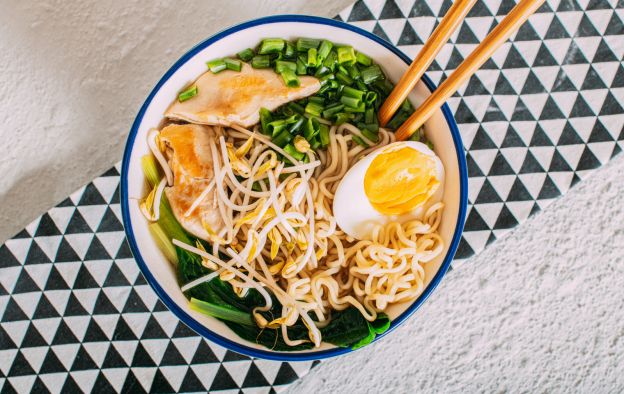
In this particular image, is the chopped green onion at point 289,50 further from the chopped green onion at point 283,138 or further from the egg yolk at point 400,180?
the egg yolk at point 400,180

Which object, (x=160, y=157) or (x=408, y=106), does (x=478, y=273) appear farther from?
(x=160, y=157)

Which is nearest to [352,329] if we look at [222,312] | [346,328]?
[346,328]

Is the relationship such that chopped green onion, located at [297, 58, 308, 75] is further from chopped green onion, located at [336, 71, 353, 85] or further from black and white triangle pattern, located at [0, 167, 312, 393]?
black and white triangle pattern, located at [0, 167, 312, 393]

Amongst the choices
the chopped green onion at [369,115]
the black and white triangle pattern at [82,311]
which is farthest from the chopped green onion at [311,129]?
the black and white triangle pattern at [82,311]

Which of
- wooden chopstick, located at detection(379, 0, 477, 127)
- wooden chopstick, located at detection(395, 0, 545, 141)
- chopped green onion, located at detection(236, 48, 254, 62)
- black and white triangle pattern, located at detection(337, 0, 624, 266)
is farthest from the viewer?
black and white triangle pattern, located at detection(337, 0, 624, 266)

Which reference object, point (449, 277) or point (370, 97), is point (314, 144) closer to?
point (370, 97)

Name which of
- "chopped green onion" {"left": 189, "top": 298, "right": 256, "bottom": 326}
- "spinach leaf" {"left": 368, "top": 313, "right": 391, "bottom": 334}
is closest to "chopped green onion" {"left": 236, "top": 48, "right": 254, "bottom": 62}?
"chopped green onion" {"left": 189, "top": 298, "right": 256, "bottom": 326}
